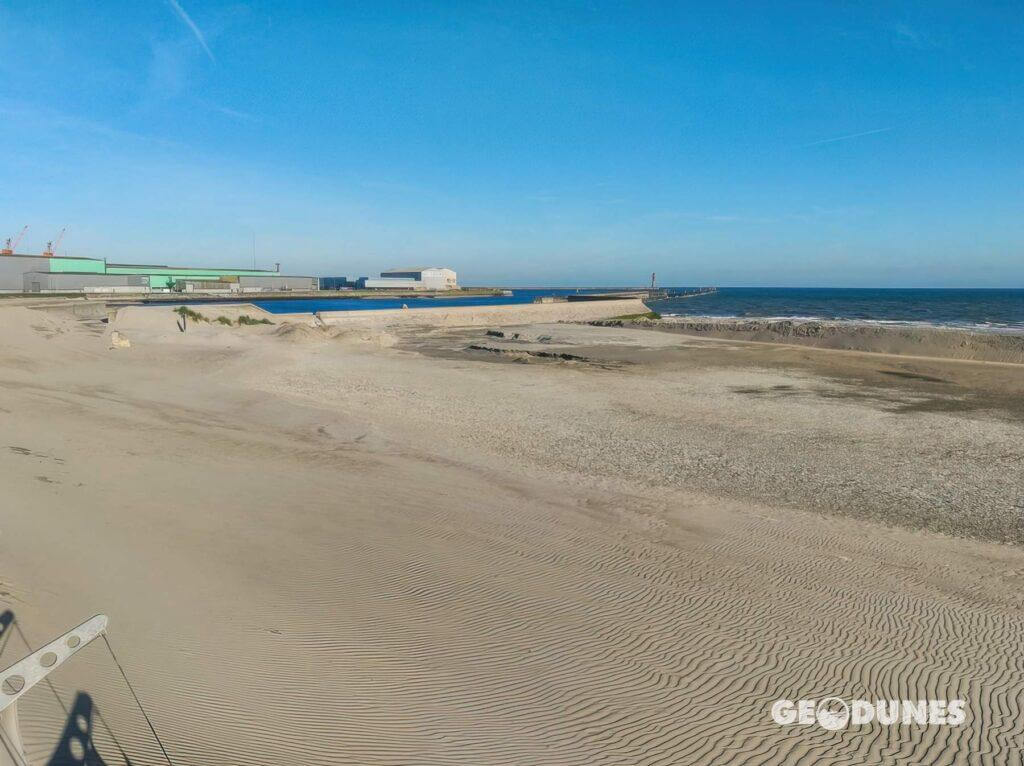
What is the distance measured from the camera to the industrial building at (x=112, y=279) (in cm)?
7356

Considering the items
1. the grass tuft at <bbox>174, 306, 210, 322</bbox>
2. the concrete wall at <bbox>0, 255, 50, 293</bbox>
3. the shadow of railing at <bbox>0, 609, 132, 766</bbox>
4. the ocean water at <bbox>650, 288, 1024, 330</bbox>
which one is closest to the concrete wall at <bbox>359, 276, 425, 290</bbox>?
the ocean water at <bbox>650, 288, 1024, 330</bbox>

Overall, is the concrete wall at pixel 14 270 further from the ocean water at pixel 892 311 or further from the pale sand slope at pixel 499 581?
the ocean water at pixel 892 311

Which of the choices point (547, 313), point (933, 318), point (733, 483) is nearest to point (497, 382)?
point (733, 483)

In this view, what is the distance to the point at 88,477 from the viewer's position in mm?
9508

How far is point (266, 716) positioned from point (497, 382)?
62.1 feet

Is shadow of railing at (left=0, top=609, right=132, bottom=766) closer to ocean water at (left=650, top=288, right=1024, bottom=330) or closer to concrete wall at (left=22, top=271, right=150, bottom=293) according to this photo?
ocean water at (left=650, top=288, right=1024, bottom=330)

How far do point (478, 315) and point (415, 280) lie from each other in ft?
267

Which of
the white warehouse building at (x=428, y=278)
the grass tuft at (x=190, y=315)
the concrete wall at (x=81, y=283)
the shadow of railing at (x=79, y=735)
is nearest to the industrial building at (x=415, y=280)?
the white warehouse building at (x=428, y=278)

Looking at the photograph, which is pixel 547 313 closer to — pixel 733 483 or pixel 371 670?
pixel 733 483

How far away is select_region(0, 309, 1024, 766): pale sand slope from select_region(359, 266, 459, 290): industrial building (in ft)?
385

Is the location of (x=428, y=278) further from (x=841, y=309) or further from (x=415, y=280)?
(x=841, y=309)

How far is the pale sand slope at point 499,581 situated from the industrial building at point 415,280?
117 m

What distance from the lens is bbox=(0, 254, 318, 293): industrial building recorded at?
241ft

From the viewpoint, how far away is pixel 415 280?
138m
